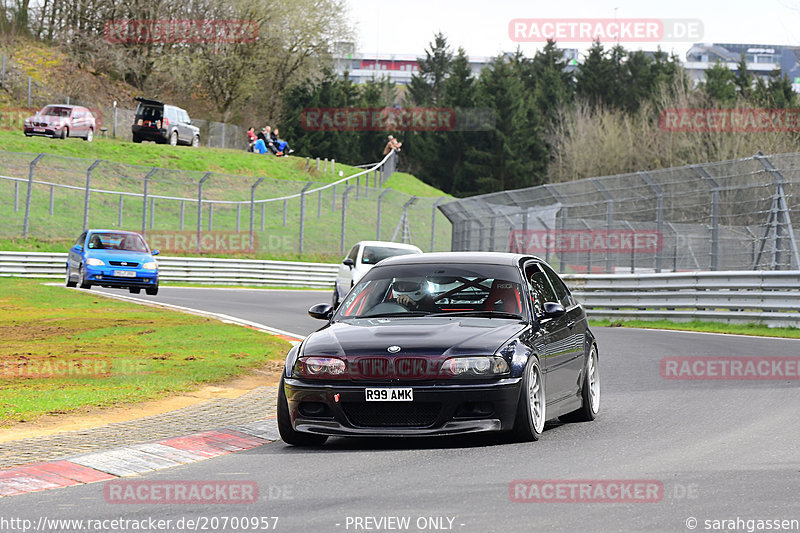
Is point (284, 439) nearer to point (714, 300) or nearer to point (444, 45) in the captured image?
point (714, 300)

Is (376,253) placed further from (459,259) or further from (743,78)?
(743,78)

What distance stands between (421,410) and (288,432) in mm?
1018

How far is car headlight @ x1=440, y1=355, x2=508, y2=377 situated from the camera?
7980 millimetres

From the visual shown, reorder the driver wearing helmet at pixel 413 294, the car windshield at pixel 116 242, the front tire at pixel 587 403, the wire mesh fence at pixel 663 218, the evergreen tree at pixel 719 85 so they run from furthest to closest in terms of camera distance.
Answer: the evergreen tree at pixel 719 85 < the car windshield at pixel 116 242 < the wire mesh fence at pixel 663 218 < the front tire at pixel 587 403 < the driver wearing helmet at pixel 413 294

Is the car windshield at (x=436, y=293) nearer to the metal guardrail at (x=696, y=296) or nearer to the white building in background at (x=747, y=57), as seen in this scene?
the metal guardrail at (x=696, y=296)

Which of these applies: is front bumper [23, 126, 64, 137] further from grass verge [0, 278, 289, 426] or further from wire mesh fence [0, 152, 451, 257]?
grass verge [0, 278, 289, 426]

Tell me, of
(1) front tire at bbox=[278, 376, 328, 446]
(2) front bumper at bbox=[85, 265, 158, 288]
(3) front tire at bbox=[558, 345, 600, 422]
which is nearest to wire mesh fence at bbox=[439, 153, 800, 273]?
(2) front bumper at bbox=[85, 265, 158, 288]

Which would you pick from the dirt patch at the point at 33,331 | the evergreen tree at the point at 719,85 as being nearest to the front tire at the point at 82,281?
Result: the dirt patch at the point at 33,331

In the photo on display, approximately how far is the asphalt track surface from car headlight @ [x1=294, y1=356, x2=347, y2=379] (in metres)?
0.53

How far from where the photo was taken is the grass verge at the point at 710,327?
767 inches

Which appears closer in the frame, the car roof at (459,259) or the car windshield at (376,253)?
the car roof at (459,259)

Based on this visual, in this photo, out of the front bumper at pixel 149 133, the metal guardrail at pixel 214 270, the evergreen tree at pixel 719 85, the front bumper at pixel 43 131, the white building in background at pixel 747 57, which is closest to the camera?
the metal guardrail at pixel 214 270

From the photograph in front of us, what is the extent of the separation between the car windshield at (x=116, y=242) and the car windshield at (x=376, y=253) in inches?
250

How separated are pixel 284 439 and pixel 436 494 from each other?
2312 millimetres
